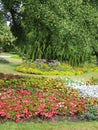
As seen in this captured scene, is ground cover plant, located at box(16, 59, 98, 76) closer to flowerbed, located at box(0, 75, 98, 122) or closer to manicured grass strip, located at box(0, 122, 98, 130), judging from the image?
flowerbed, located at box(0, 75, 98, 122)

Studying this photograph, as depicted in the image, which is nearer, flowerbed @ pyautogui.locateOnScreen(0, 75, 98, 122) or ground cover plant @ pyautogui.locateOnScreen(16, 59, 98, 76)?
flowerbed @ pyautogui.locateOnScreen(0, 75, 98, 122)

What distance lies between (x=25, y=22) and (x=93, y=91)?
144 inches

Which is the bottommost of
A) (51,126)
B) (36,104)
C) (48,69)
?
(48,69)

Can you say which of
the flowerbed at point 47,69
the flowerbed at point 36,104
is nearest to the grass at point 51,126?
the flowerbed at point 36,104

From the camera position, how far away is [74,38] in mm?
16203

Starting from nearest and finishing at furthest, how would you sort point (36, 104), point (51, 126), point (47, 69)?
point (51, 126), point (36, 104), point (47, 69)

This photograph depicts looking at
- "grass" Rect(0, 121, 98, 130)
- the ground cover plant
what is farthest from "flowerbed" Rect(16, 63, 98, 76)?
"grass" Rect(0, 121, 98, 130)

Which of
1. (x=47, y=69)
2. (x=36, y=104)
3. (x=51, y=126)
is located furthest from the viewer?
(x=47, y=69)

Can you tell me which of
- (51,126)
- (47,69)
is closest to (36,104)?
(51,126)

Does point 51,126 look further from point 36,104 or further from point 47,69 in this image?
point 47,69

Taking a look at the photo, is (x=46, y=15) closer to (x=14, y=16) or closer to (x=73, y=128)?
(x=14, y=16)

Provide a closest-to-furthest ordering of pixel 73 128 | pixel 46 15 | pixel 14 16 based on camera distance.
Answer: pixel 73 128
pixel 46 15
pixel 14 16

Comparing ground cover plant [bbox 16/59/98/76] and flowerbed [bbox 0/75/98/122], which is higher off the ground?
flowerbed [bbox 0/75/98/122]

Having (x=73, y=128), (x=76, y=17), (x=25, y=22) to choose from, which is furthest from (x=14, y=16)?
(x=73, y=128)
